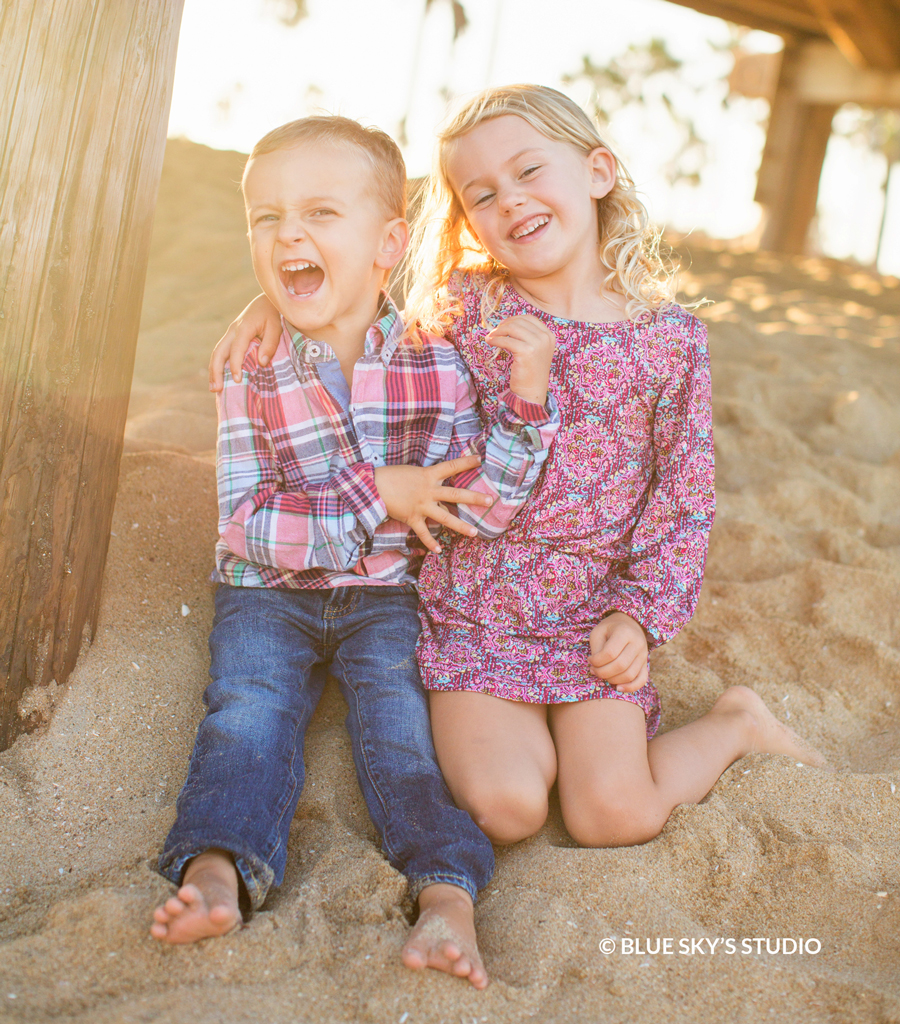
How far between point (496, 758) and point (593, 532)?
556 millimetres

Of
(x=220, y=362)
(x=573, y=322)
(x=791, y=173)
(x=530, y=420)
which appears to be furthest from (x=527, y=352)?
(x=791, y=173)

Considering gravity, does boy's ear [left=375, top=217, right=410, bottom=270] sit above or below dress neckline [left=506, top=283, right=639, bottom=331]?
above

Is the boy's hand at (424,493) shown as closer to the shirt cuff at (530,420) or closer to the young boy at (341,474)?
the young boy at (341,474)

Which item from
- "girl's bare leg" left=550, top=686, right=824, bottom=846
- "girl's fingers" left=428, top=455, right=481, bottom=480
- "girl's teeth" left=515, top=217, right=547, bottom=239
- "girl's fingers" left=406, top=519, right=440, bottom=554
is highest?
"girl's teeth" left=515, top=217, right=547, bottom=239

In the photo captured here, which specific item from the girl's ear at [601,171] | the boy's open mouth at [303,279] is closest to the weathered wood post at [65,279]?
the boy's open mouth at [303,279]

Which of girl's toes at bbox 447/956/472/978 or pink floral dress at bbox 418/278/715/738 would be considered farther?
pink floral dress at bbox 418/278/715/738

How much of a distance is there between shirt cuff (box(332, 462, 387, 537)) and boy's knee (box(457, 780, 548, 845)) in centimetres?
58

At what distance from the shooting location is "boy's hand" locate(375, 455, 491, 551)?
1.95 meters

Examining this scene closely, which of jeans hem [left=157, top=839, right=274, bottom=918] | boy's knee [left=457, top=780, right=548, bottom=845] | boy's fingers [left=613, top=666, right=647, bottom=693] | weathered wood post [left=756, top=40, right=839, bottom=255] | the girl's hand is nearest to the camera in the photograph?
jeans hem [left=157, top=839, right=274, bottom=918]

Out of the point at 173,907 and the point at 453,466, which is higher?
the point at 453,466

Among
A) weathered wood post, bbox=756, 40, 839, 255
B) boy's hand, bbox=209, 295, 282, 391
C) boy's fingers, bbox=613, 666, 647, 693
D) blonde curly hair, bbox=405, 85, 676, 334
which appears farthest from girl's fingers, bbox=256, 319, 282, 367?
weathered wood post, bbox=756, 40, 839, 255

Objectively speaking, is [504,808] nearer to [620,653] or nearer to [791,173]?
[620,653]

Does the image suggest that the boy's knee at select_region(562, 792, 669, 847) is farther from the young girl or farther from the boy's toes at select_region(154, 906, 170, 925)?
the boy's toes at select_region(154, 906, 170, 925)

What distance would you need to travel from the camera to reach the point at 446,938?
55.7 inches
